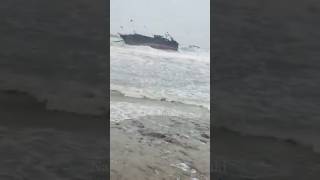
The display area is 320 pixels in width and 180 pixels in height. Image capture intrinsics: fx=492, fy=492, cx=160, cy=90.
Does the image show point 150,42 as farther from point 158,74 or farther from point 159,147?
point 159,147

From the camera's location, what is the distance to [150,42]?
6.21 ft

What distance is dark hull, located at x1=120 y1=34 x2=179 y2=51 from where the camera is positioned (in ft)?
6.13

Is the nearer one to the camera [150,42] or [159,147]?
[159,147]
